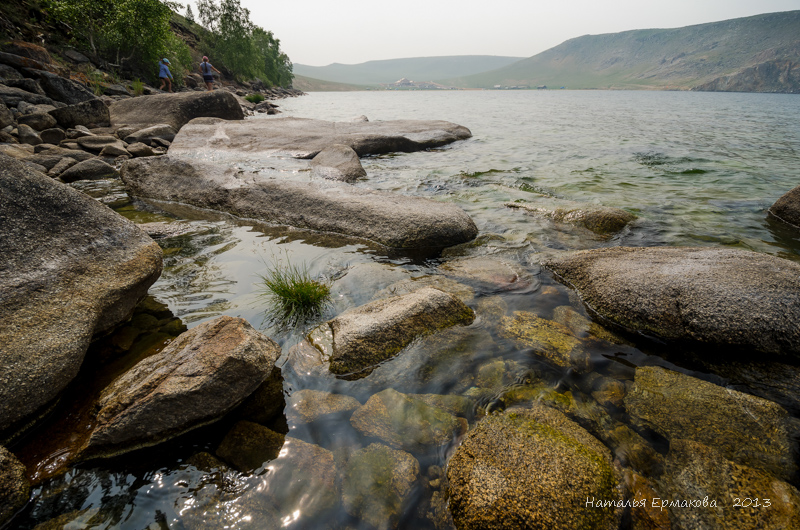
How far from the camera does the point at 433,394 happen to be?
3.17 metres

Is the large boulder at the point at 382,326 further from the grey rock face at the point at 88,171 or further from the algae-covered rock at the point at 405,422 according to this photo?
the grey rock face at the point at 88,171

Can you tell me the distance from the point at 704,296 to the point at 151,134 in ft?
50.8

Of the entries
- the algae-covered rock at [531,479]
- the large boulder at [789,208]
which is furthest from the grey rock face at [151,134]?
the large boulder at [789,208]

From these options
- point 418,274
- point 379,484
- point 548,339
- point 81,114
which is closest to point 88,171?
point 81,114

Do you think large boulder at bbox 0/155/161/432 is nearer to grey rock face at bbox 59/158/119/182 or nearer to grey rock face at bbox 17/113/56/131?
grey rock face at bbox 59/158/119/182

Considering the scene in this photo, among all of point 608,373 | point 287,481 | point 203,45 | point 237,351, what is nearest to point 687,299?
point 608,373

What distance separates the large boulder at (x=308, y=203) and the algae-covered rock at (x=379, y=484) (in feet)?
12.0

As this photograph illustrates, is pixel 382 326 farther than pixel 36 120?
No

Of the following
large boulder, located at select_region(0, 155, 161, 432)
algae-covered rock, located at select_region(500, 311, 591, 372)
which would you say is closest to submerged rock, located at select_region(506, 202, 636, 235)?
algae-covered rock, located at select_region(500, 311, 591, 372)

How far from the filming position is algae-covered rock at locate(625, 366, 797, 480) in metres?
2.56

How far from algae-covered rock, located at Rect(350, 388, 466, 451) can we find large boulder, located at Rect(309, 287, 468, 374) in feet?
1.51

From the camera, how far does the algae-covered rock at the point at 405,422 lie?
2.76 meters

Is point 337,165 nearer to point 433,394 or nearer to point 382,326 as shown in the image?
point 382,326

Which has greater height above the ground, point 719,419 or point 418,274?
point 719,419
